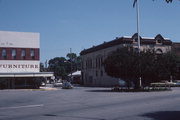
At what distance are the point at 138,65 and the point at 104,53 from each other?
27.0m

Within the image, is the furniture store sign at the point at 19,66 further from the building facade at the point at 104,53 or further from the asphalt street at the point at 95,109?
the asphalt street at the point at 95,109

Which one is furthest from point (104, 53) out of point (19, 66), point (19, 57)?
point (19, 66)

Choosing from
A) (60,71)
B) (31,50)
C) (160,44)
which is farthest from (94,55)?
(60,71)

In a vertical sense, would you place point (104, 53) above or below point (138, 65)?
above

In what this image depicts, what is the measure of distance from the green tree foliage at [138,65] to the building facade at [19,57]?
44.1 feet

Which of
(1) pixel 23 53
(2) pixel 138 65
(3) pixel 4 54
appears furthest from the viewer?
(1) pixel 23 53

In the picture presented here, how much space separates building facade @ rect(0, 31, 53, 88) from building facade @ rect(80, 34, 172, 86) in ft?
40.0

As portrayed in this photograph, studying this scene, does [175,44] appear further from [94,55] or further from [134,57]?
[134,57]

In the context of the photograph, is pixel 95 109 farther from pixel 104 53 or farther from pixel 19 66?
pixel 104 53

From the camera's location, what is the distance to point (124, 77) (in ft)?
120

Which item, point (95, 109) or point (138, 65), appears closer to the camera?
point (95, 109)

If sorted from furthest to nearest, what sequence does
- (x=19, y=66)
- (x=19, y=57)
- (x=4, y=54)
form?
(x=19, y=57), (x=19, y=66), (x=4, y=54)

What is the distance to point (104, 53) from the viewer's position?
61.3 meters

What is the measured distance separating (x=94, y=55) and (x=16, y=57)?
25.6 metres
